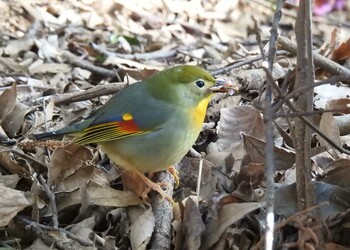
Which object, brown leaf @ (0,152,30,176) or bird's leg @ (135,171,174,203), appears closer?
Result: bird's leg @ (135,171,174,203)

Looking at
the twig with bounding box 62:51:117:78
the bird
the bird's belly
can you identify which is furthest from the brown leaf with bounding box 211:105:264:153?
the twig with bounding box 62:51:117:78

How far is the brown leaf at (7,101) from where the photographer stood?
4.09 meters

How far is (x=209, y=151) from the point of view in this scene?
152 inches

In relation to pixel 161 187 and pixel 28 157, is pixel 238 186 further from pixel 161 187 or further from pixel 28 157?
pixel 28 157

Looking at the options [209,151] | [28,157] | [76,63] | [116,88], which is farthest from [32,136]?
[76,63]

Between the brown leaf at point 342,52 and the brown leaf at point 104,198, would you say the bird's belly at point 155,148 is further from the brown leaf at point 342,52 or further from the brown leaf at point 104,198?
the brown leaf at point 342,52

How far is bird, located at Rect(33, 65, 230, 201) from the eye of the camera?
11.3 feet

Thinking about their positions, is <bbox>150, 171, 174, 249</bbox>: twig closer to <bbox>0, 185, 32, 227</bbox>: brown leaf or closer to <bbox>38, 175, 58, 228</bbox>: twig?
<bbox>38, 175, 58, 228</bbox>: twig

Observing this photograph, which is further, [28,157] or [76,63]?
[76,63]

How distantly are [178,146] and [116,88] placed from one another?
110 centimetres

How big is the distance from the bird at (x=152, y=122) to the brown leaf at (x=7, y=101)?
0.50m

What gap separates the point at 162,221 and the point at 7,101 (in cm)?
152

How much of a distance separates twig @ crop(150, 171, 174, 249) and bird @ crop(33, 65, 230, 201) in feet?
0.22

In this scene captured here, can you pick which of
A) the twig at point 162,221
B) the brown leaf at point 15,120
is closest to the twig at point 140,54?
the brown leaf at point 15,120
